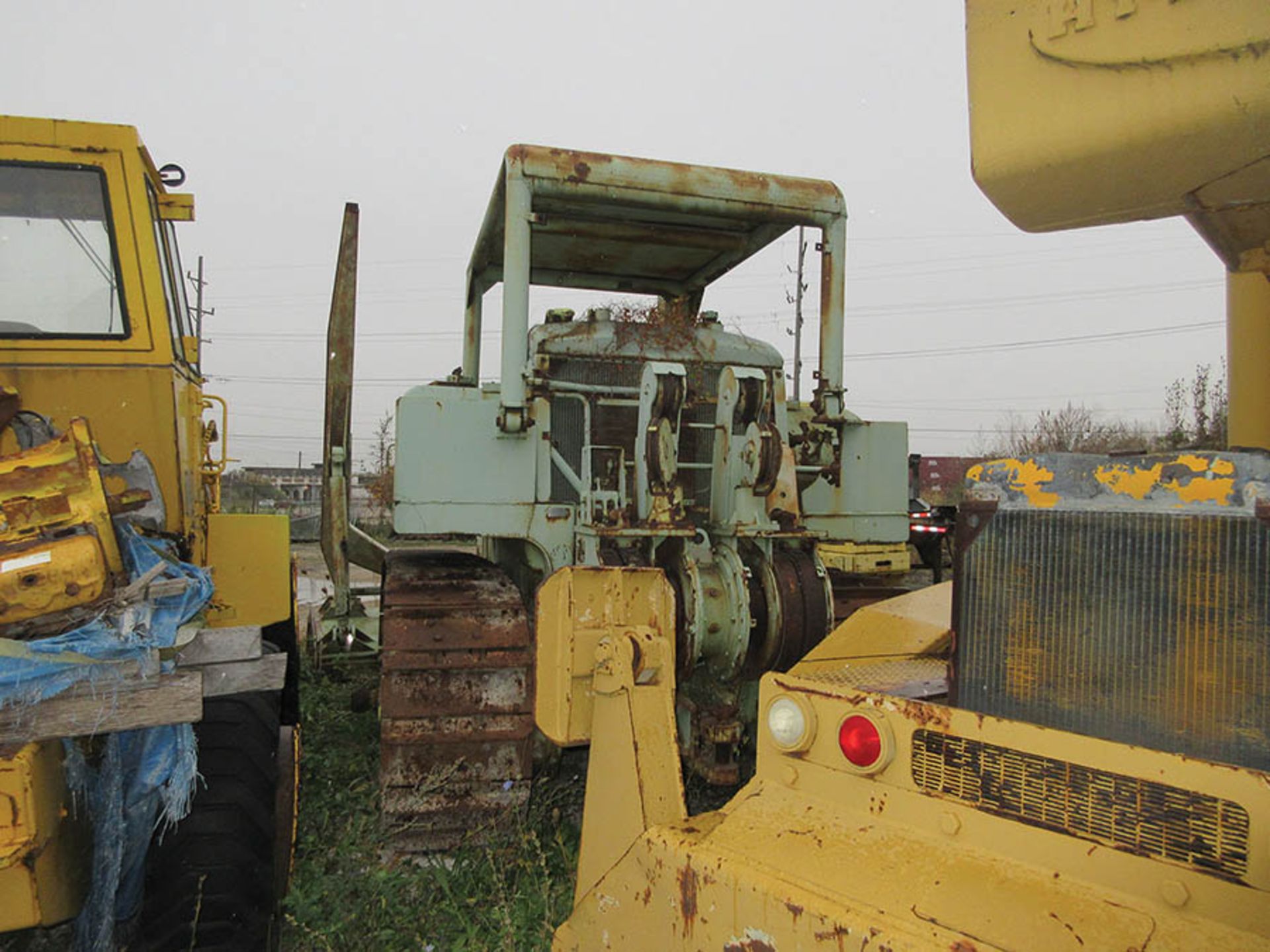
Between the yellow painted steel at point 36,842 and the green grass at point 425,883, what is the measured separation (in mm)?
1036

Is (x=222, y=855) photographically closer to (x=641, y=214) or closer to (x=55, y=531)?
(x=55, y=531)

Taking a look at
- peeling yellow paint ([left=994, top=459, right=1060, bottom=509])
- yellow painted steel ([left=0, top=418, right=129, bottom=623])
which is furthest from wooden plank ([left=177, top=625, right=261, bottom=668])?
peeling yellow paint ([left=994, top=459, right=1060, bottom=509])

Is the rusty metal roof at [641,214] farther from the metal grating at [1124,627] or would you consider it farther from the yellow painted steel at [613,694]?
the metal grating at [1124,627]

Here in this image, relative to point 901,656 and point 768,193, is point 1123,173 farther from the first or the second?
point 768,193

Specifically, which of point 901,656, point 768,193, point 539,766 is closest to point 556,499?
point 539,766

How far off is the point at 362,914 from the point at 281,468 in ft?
171

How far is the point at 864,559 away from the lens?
9.52 m

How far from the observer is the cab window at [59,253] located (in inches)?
120

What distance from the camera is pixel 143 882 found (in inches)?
107

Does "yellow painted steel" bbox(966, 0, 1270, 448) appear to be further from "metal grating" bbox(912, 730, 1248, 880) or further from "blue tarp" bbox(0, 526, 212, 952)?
"blue tarp" bbox(0, 526, 212, 952)

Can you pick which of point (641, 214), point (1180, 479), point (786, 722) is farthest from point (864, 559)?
point (1180, 479)

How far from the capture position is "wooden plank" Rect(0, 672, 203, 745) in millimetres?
2027

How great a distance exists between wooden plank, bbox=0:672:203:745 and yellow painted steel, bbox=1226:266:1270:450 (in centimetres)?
281

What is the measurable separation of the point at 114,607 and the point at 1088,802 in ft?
7.18
